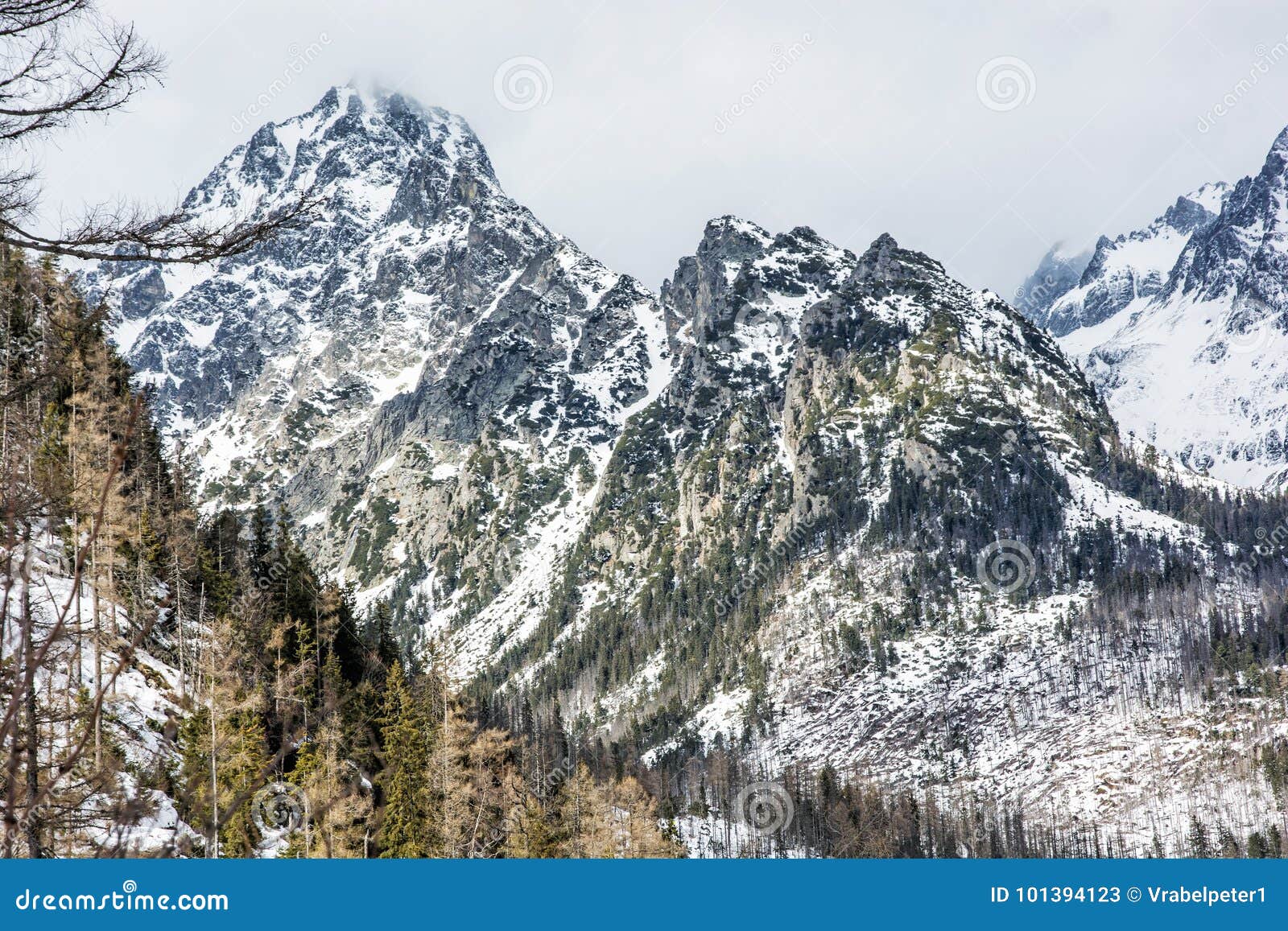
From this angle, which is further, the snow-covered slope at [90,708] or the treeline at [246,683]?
the treeline at [246,683]

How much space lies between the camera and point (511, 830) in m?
45.5

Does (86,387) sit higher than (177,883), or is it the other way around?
(86,387)

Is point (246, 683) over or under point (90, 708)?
over

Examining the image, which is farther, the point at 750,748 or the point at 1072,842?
the point at 750,748

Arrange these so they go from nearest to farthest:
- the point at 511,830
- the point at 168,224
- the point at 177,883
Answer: the point at 177,883 → the point at 168,224 → the point at 511,830

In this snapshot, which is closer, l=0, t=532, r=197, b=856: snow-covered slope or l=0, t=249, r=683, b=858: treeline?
l=0, t=532, r=197, b=856: snow-covered slope

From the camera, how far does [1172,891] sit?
4.46 m

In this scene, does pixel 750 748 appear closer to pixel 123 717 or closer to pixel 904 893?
pixel 123 717

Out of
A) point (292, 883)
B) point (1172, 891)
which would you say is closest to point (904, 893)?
point (1172, 891)

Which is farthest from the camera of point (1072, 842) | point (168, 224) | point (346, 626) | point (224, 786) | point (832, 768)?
point (832, 768)

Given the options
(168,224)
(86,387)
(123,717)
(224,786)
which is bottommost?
(224,786)

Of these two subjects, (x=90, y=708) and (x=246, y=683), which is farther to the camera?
(x=246, y=683)

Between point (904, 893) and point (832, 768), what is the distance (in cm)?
18233

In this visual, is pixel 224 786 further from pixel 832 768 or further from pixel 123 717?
pixel 832 768
